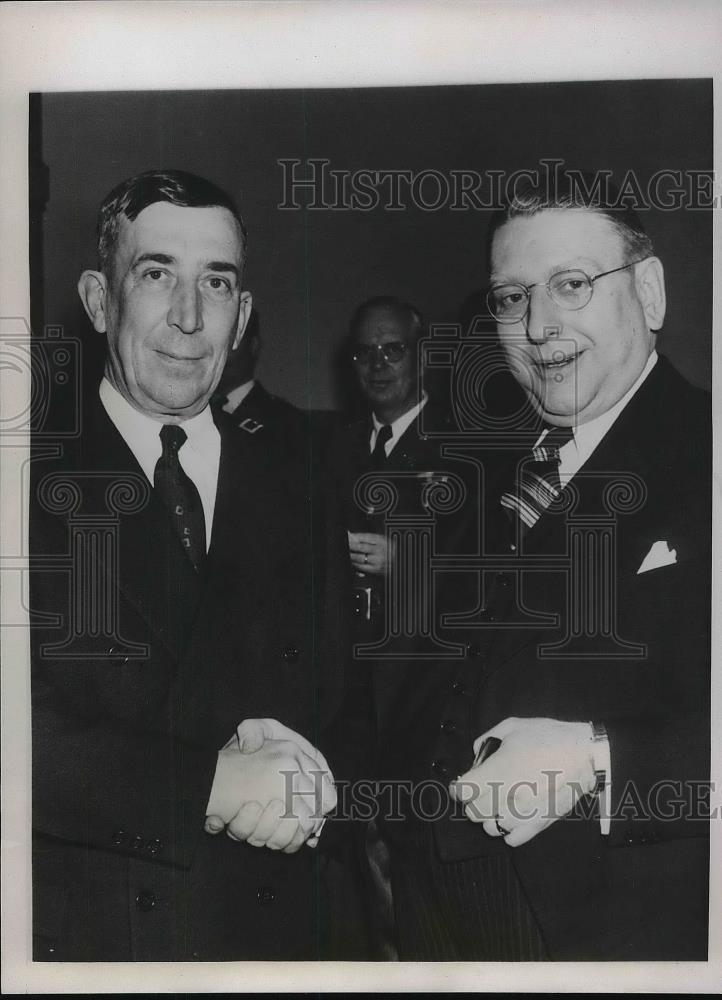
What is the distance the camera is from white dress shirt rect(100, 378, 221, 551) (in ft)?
6.49

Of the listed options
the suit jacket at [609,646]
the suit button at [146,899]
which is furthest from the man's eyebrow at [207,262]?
the suit button at [146,899]

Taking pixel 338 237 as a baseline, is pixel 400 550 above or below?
below

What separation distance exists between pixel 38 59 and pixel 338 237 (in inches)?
28.8

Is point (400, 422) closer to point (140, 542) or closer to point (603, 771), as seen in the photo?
point (140, 542)

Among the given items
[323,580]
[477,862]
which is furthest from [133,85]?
[477,862]

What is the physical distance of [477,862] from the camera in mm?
1966

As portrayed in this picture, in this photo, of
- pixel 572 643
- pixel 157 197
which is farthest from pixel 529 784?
pixel 157 197

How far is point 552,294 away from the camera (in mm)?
1932

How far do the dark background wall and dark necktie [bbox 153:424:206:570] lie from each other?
24 centimetres

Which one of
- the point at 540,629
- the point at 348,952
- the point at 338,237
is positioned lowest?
the point at 348,952

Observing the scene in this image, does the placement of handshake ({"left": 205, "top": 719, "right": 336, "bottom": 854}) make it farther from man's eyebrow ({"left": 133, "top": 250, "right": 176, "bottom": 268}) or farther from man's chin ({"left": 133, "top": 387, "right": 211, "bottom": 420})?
man's eyebrow ({"left": 133, "top": 250, "right": 176, "bottom": 268})

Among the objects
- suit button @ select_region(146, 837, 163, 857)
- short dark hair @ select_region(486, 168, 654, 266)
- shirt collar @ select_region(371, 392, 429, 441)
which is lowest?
suit button @ select_region(146, 837, 163, 857)

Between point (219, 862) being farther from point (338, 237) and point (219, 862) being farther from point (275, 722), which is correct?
point (338, 237)

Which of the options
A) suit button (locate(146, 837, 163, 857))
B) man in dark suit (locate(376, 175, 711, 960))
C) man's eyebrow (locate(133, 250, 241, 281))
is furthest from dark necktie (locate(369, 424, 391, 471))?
suit button (locate(146, 837, 163, 857))
